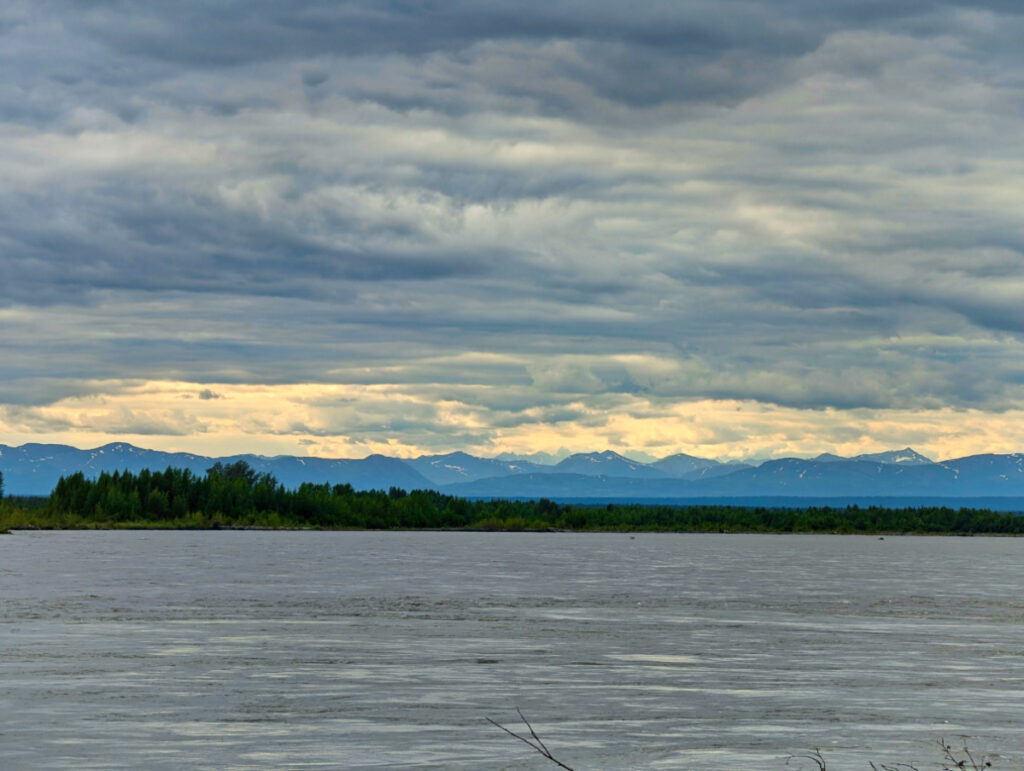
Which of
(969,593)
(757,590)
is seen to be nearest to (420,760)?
(757,590)

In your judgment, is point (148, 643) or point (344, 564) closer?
point (148, 643)

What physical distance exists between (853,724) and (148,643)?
93.4ft

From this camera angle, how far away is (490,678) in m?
40.4

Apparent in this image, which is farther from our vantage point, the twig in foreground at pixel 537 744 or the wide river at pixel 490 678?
the wide river at pixel 490 678

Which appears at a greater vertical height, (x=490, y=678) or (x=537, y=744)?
(x=490, y=678)

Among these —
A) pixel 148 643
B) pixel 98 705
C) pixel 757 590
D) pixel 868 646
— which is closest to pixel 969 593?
pixel 757 590

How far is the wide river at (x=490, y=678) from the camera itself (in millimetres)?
28641

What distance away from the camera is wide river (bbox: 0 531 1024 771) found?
28.6m

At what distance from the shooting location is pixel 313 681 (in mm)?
39188

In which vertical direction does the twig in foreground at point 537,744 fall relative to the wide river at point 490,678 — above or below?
above

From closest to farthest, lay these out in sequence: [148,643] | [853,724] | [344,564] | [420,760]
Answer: [420,760] < [853,724] < [148,643] < [344,564]

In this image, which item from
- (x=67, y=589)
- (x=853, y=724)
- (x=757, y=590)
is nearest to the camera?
(x=853, y=724)

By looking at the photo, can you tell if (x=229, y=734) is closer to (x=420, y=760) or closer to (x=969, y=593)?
(x=420, y=760)

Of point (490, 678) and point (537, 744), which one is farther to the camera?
point (490, 678)
